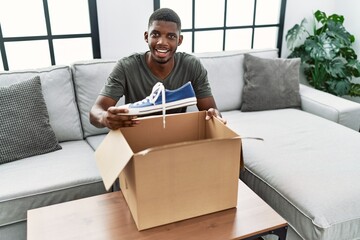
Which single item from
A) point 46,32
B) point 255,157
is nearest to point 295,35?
point 255,157

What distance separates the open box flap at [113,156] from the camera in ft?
2.75

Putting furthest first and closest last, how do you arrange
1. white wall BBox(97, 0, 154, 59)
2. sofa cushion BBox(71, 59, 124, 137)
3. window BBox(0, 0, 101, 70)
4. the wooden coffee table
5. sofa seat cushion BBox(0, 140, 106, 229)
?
white wall BBox(97, 0, 154, 59)
window BBox(0, 0, 101, 70)
sofa cushion BBox(71, 59, 124, 137)
sofa seat cushion BBox(0, 140, 106, 229)
the wooden coffee table

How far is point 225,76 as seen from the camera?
7.57 feet

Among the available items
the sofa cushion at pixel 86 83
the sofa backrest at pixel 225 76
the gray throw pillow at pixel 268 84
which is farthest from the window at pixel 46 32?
the gray throw pillow at pixel 268 84

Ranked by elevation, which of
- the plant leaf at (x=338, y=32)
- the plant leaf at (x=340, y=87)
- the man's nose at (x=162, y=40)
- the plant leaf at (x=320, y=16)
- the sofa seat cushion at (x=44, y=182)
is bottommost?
the sofa seat cushion at (x=44, y=182)

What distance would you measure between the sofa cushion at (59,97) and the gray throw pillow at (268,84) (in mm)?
1173

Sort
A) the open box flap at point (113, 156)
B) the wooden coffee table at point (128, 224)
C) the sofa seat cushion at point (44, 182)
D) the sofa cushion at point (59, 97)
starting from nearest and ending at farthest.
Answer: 1. the open box flap at point (113, 156)
2. the wooden coffee table at point (128, 224)
3. the sofa seat cushion at point (44, 182)
4. the sofa cushion at point (59, 97)

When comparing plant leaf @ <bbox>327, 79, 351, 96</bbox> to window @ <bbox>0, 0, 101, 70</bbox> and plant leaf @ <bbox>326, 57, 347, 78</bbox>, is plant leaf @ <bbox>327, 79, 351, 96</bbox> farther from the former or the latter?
window @ <bbox>0, 0, 101, 70</bbox>

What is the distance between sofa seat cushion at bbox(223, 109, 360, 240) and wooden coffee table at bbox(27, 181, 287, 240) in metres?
0.30

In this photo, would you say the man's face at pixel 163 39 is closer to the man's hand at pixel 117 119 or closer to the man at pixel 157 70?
the man at pixel 157 70

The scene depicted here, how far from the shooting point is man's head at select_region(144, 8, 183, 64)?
4.67ft

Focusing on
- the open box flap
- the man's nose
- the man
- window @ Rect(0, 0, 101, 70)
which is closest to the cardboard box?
the open box flap

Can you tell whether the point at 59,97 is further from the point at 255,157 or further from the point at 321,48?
the point at 321,48

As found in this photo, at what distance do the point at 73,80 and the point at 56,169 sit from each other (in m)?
0.63
